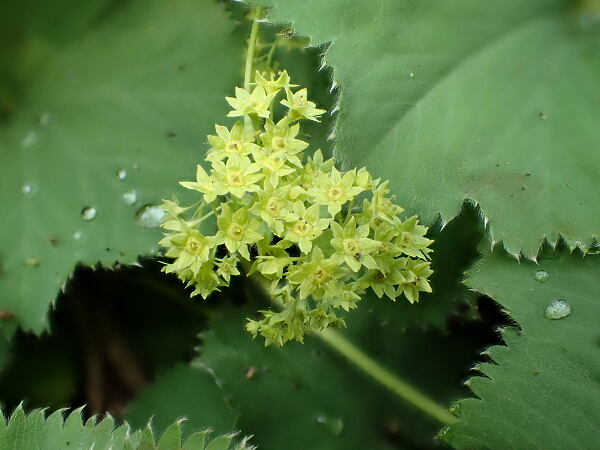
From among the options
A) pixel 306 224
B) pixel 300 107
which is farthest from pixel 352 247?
pixel 300 107

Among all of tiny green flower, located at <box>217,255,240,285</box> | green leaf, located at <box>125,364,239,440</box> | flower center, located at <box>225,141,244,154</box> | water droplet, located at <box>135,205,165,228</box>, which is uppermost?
flower center, located at <box>225,141,244,154</box>

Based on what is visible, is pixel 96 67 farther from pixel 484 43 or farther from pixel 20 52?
pixel 484 43

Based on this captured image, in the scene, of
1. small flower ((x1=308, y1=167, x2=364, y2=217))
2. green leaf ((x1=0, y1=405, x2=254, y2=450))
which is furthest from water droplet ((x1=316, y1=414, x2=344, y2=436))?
small flower ((x1=308, y1=167, x2=364, y2=217))

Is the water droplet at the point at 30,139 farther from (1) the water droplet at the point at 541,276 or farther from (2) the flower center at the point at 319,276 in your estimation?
(1) the water droplet at the point at 541,276

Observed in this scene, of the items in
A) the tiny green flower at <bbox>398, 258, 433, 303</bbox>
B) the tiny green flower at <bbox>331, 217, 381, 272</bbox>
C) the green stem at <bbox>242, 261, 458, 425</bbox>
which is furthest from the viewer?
the green stem at <bbox>242, 261, 458, 425</bbox>

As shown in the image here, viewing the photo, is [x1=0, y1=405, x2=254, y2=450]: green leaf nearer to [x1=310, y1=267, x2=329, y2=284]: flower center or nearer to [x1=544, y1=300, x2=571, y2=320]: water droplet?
[x1=310, y1=267, x2=329, y2=284]: flower center
